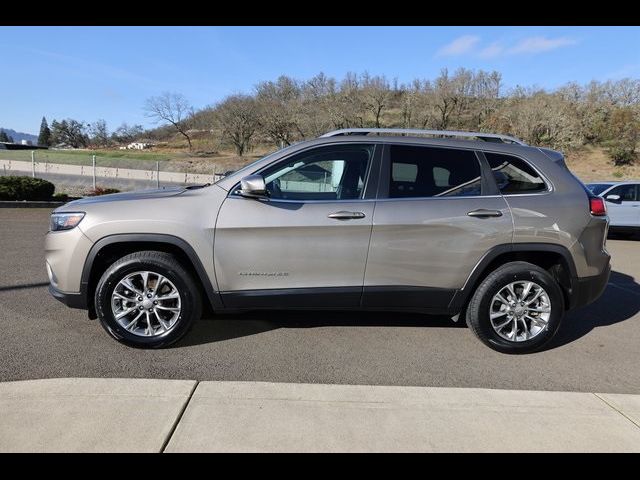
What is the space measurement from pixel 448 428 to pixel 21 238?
8.47m

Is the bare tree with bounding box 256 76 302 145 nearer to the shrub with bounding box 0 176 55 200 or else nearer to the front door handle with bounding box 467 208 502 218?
the shrub with bounding box 0 176 55 200

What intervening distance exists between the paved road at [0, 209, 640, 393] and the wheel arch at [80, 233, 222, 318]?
456 millimetres

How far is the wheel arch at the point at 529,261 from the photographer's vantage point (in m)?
3.87

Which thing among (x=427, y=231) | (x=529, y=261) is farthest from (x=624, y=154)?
(x=427, y=231)

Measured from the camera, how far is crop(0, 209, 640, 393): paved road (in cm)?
344

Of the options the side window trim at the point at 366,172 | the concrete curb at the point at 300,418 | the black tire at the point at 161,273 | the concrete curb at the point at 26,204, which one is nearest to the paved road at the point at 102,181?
the concrete curb at the point at 26,204

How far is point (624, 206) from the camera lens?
10.8 meters

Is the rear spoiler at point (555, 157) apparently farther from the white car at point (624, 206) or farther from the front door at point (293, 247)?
the white car at point (624, 206)

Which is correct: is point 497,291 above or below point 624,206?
below

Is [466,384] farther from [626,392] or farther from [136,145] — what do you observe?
[136,145]

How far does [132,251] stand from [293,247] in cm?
139

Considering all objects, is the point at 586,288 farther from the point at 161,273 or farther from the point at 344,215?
the point at 161,273

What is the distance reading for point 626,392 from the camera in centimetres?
340
